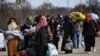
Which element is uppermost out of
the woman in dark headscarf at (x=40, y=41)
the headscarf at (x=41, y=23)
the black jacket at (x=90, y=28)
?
the black jacket at (x=90, y=28)

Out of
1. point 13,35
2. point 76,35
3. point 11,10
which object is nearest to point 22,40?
point 13,35

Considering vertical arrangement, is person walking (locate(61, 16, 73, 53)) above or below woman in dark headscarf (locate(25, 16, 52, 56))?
above

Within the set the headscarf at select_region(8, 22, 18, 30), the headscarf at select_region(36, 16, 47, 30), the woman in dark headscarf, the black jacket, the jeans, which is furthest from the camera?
the jeans

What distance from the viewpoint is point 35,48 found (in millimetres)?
14000

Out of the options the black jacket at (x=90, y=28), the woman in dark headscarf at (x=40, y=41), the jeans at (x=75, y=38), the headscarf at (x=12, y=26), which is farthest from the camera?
the jeans at (x=75, y=38)

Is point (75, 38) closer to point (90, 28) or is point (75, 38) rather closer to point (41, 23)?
point (90, 28)

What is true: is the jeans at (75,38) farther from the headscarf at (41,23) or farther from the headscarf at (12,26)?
the headscarf at (41,23)

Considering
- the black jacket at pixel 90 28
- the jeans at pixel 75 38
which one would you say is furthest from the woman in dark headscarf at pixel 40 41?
the jeans at pixel 75 38

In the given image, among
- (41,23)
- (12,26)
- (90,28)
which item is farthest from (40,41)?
(90,28)

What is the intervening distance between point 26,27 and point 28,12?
31850 mm

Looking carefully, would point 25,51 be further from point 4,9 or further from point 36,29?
point 4,9

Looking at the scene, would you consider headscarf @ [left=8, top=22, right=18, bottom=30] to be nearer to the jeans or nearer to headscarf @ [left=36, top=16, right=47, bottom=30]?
headscarf @ [left=36, top=16, right=47, bottom=30]

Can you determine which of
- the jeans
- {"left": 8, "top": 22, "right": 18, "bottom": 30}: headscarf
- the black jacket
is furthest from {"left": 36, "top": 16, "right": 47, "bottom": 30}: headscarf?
the jeans

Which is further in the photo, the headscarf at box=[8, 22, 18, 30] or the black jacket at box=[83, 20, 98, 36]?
the black jacket at box=[83, 20, 98, 36]
